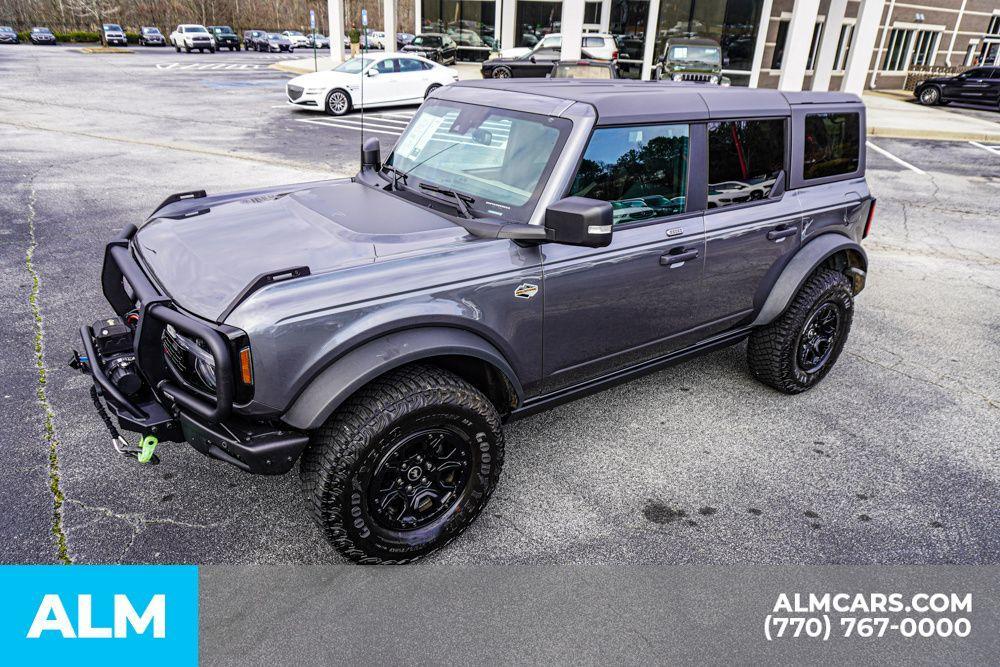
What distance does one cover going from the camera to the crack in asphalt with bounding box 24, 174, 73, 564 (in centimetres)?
309

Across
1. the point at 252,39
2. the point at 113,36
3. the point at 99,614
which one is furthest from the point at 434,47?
the point at 99,614

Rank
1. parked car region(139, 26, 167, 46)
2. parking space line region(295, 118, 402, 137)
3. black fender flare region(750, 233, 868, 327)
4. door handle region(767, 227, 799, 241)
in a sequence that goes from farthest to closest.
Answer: parked car region(139, 26, 167, 46) → parking space line region(295, 118, 402, 137) → black fender flare region(750, 233, 868, 327) → door handle region(767, 227, 799, 241)

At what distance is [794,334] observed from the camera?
443 cm

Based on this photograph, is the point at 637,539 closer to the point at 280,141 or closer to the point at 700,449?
the point at 700,449

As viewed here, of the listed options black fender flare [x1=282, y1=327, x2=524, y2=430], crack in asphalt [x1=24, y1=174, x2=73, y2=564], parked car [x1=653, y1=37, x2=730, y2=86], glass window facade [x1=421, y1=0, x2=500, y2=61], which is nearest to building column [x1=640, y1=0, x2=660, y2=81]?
parked car [x1=653, y1=37, x2=730, y2=86]

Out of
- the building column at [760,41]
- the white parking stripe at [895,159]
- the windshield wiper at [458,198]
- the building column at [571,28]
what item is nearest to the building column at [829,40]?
the building column at [760,41]

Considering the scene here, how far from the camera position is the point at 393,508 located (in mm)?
3023

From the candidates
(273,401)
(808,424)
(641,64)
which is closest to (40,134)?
(273,401)

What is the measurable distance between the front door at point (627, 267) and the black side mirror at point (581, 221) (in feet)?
1.05

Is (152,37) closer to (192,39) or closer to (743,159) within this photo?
(192,39)

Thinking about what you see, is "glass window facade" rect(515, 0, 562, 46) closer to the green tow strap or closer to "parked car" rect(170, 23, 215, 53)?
"parked car" rect(170, 23, 215, 53)

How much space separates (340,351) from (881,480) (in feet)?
10.1

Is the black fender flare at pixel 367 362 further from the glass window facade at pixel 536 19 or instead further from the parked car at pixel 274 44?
the parked car at pixel 274 44

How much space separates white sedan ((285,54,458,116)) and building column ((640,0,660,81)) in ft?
34.1
